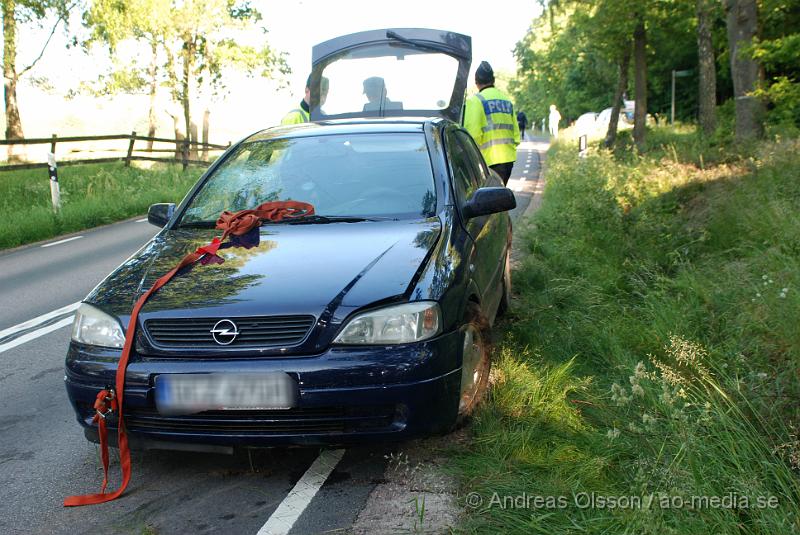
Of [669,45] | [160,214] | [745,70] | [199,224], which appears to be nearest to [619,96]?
[669,45]

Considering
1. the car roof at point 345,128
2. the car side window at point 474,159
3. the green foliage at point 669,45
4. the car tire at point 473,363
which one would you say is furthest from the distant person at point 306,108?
the green foliage at point 669,45

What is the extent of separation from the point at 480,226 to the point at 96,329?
2358 mm

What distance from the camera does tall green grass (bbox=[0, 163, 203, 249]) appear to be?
45.1 feet

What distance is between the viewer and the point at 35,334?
6562 millimetres

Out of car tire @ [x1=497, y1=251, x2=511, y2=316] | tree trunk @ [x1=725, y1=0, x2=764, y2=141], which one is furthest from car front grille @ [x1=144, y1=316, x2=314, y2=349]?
tree trunk @ [x1=725, y1=0, x2=764, y2=141]

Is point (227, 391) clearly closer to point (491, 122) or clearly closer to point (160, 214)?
point (160, 214)

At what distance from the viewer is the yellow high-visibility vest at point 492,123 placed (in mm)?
8594

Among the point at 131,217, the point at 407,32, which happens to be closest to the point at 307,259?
the point at 407,32

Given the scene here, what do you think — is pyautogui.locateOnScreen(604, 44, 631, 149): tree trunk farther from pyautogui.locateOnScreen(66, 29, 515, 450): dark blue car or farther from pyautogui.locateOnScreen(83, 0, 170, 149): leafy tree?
pyautogui.locateOnScreen(66, 29, 515, 450): dark blue car

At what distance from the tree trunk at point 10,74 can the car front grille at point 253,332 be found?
72.9 feet

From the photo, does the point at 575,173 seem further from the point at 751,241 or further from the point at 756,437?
the point at 756,437

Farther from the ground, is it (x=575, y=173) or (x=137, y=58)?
(x=137, y=58)

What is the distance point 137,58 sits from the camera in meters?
32.6

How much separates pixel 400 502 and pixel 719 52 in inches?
956
